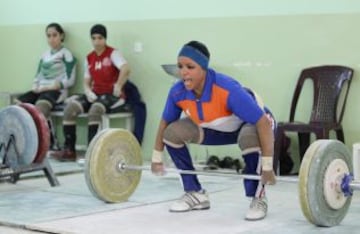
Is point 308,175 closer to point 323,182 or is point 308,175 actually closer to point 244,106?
point 323,182

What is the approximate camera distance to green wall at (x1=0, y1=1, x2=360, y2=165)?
6730 millimetres

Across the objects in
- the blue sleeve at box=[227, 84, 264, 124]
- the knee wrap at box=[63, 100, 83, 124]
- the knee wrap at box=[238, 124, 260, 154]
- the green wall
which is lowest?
the knee wrap at box=[238, 124, 260, 154]

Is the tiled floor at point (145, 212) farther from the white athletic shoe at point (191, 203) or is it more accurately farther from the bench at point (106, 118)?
the bench at point (106, 118)

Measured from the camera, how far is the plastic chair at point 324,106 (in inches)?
256

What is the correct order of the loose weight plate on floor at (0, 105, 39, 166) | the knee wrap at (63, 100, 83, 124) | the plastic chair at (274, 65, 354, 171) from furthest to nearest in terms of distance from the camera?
the knee wrap at (63, 100, 83, 124)
the plastic chair at (274, 65, 354, 171)
the loose weight plate on floor at (0, 105, 39, 166)

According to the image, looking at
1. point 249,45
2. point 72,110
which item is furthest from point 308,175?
point 72,110

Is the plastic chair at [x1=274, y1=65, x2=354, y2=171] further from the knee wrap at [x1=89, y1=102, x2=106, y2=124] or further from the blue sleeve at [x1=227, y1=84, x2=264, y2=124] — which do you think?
the knee wrap at [x1=89, y1=102, x2=106, y2=124]

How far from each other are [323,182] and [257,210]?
0.56 meters

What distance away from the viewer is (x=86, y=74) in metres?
8.32

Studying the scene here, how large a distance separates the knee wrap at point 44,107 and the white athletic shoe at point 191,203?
11.7ft

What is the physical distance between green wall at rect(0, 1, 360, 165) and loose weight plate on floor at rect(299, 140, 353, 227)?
2.16 meters

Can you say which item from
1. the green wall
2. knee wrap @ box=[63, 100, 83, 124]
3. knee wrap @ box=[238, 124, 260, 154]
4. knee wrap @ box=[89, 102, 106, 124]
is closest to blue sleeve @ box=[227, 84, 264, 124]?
knee wrap @ box=[238, 124, 260, 154]

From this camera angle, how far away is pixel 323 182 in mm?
4426

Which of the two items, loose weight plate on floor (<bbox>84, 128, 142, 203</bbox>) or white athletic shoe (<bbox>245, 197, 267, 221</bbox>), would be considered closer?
white athletic shoe (<bbox>245, 197, 267, 221</bbox>)
